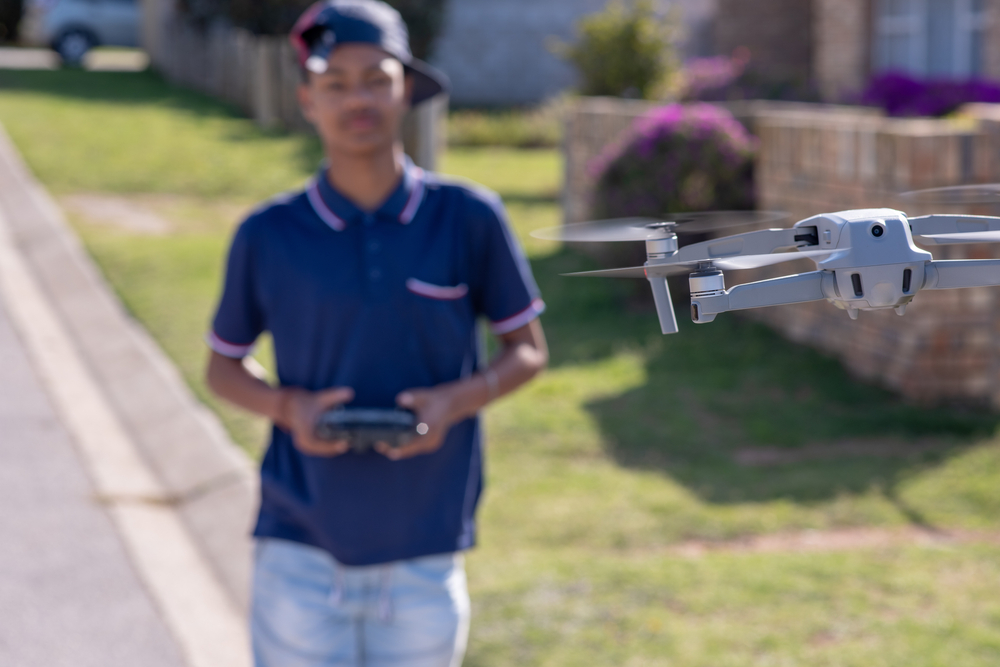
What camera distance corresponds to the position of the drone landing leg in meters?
0.93

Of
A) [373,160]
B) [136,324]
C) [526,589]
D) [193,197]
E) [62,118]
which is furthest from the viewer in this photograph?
[62,118]

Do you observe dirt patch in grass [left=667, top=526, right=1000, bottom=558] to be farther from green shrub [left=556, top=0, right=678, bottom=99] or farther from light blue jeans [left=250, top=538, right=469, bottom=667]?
green shrub [left=556, top=0, right=678, bottom=99]

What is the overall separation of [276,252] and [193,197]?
1048cm

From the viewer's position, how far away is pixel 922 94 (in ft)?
40.6

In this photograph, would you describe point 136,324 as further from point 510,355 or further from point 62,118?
point 62,118

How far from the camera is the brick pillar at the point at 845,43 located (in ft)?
46.4

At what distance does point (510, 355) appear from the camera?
2924 mm

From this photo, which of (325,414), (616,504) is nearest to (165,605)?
(616,504)

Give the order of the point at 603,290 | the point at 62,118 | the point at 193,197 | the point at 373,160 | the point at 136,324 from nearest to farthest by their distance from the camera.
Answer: the point at 373,160 < the point at 136,324 < the point at 603,290 < the point at 193,197 < the point at 62,118

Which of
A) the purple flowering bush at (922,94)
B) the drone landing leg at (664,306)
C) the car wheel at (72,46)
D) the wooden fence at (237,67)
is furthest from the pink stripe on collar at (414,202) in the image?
the car wheel at (72,46)

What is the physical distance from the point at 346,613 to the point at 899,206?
170 inches

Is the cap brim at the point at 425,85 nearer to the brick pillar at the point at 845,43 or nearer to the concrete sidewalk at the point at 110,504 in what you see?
the concrete sidewalk at the point at 110,504

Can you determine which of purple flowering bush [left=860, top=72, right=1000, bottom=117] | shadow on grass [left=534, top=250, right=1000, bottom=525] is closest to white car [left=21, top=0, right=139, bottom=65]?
purple flowering bush [left=860, top=72, right=1000, bottom=117]

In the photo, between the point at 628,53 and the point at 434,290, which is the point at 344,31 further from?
the point at 628,53
